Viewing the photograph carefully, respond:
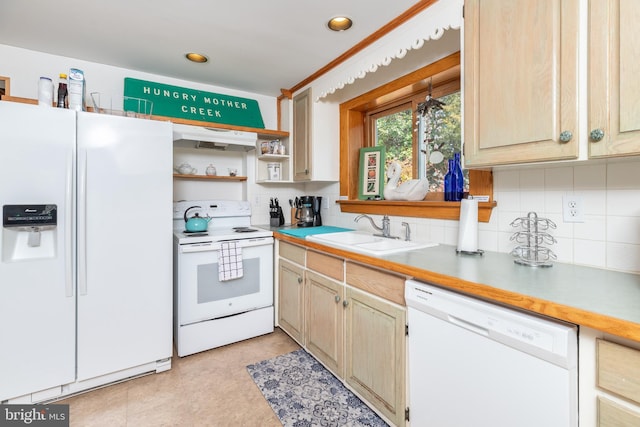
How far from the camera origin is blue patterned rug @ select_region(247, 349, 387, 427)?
158cm

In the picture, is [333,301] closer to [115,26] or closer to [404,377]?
[404,377]

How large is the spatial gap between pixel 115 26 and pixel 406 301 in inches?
94.1

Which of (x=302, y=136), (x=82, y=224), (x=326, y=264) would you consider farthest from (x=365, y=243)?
(x=82, y=224)

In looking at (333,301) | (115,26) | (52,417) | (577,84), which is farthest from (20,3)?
(577,84)

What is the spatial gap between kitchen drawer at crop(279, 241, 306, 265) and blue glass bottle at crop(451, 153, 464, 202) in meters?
1.07

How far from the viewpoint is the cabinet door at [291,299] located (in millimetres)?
2232

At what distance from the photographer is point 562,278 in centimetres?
112

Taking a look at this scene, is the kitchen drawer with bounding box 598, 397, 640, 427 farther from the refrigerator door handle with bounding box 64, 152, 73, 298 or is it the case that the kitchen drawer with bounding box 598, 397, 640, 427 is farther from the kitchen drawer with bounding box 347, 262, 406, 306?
the refrigerator door handle with bounding box 64, 152, 73, 298

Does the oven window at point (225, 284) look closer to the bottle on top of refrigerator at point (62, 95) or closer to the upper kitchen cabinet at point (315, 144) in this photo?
the upper kitchen cabinet at point (315, 144)

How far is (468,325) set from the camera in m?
1.08

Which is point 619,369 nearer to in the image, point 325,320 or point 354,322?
point 354,322

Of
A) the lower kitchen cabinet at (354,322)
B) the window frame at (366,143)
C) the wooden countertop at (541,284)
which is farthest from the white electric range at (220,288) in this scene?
the wooden countertop at (541,284)

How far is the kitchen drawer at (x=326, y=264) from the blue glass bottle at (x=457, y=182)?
0.82 meters

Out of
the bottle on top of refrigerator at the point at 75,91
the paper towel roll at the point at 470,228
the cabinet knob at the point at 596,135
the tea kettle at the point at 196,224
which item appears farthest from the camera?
the tea kettle at the point at 196,224
